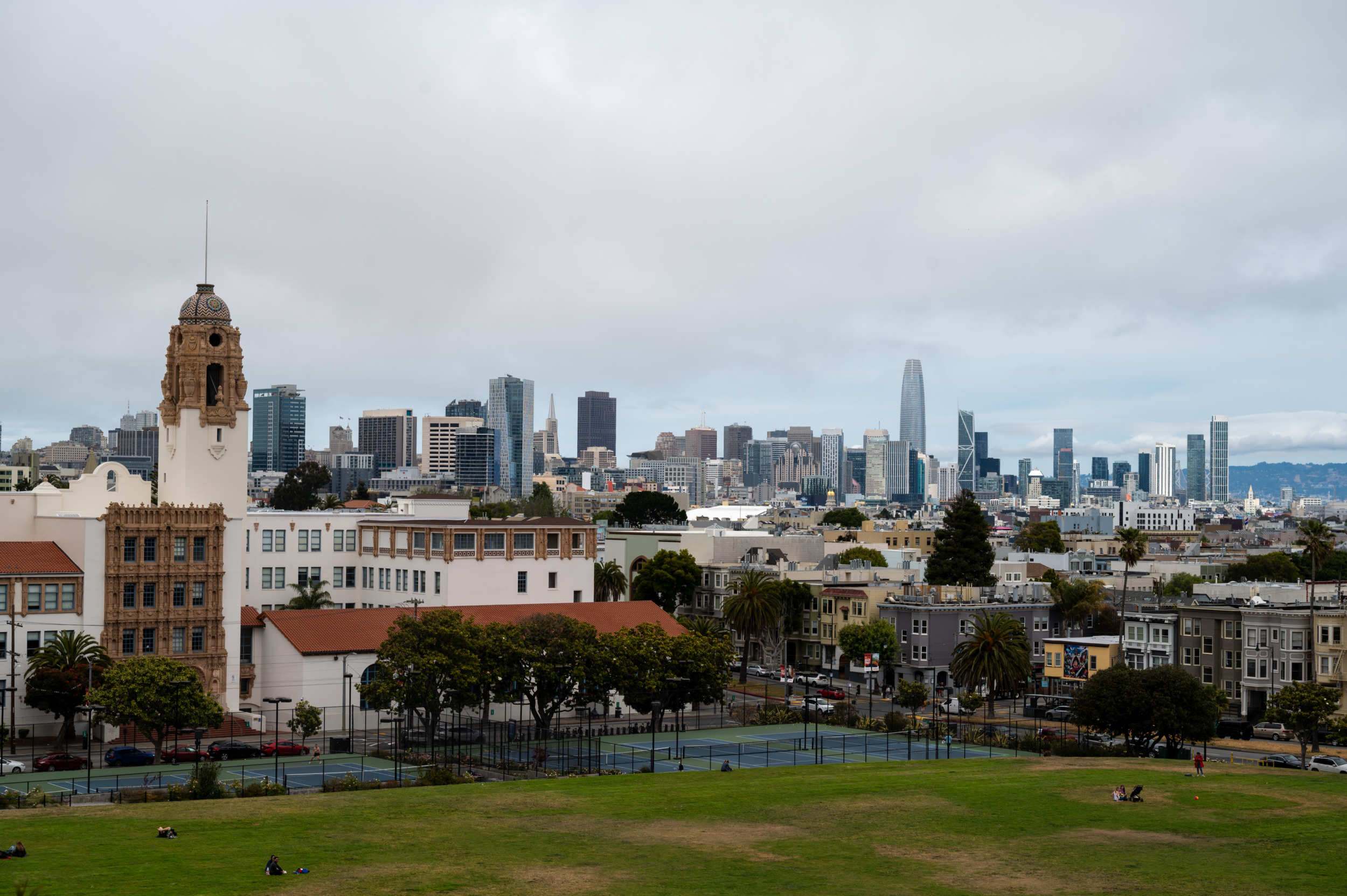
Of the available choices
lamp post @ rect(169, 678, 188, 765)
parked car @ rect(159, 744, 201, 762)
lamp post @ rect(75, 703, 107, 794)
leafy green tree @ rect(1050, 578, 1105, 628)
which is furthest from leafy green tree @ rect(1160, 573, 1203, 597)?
lamp post @ rect(75, 703, 107, 794)

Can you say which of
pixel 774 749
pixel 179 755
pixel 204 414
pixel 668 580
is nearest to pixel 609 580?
pixel 668 580

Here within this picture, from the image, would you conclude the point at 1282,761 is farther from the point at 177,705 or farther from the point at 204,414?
the point at 204,414

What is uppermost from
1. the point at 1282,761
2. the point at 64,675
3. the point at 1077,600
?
the point at 1077,600

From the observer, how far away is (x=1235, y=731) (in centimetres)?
10444

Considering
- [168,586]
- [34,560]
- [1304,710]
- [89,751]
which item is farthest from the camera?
[168,586]

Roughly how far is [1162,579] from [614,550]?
62.9 metres

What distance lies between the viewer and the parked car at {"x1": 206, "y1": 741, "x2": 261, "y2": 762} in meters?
85.0

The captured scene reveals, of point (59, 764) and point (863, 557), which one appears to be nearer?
point (59, 764)

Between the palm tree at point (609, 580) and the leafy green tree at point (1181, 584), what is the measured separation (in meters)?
55.1

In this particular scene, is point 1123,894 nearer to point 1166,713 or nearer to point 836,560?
point 1166,713

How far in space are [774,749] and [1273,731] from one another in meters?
40.1

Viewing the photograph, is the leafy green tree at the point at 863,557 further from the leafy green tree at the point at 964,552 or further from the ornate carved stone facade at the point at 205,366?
the ornate carved stone facade at the point at 205,366

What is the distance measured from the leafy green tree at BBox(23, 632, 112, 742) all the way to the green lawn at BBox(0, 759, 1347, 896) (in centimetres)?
2659

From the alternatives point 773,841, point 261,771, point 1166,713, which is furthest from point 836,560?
point 773,841
